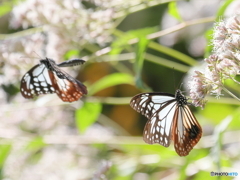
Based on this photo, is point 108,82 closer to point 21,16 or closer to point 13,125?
point 21,16

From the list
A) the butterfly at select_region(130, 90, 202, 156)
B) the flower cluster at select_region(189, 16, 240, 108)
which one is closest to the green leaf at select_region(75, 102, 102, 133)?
the butterfly at select_region(130, 90, 202, 156)

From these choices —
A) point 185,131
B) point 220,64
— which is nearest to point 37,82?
point 185,131

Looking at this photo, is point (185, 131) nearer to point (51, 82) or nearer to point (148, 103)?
point (148, 103)

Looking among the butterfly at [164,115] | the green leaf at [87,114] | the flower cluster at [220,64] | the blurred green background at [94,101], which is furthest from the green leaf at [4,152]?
the flower cluster at [220,64]

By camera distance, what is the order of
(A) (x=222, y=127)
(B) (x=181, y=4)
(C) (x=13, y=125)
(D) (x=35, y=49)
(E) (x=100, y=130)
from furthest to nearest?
(B) (x=181, y=4) → (E) (x=100, y=130) → (C) (x=13, y=125) → (D) (x=35, y=49) → (A) (x=222, y=127)

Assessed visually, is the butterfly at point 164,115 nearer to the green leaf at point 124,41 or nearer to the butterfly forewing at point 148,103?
the butterfly forewing at point 148,103

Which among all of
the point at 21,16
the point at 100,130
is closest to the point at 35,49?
the point at 21,16

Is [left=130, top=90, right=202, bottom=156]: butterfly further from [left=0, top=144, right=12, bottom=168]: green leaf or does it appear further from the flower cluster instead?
[left=0, top=144, right=12, bottom=168]: green leaf
